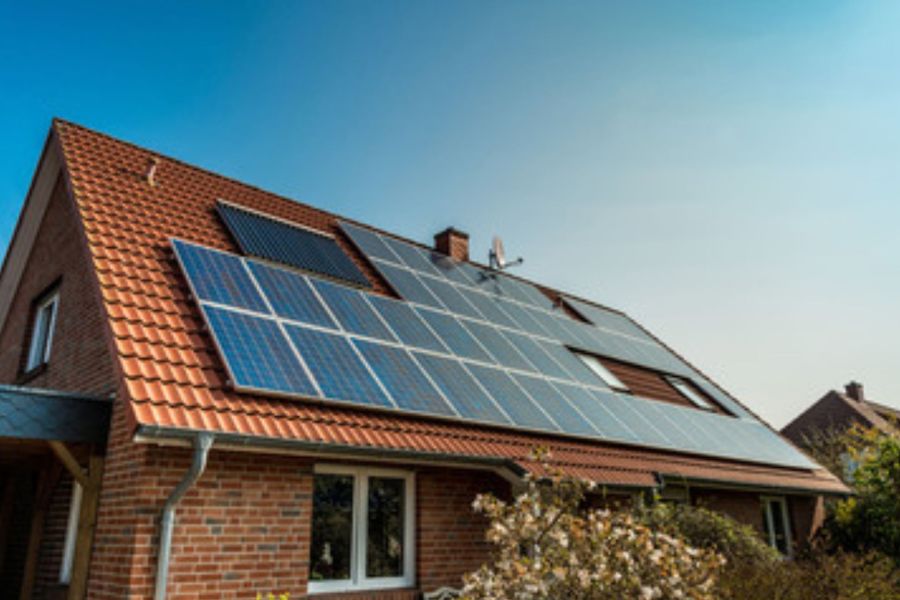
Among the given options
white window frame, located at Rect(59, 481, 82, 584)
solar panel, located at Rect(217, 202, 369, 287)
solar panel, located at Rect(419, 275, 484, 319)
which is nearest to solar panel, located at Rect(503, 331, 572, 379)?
solar panel, located at Rect(419, 275, 484, 319)

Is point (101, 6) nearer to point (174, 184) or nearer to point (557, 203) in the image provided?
point (174, 184)

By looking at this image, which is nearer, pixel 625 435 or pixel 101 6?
pixel 101 6

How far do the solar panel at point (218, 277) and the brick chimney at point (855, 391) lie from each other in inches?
1759

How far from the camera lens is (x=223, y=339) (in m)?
7.33

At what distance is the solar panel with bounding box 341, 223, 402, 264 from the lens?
1239 centimetres

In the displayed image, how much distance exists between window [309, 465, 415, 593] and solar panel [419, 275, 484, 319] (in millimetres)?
4128

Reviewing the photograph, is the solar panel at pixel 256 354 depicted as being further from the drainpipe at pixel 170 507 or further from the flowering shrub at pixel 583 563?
the flowering shrub at pixel 583 563

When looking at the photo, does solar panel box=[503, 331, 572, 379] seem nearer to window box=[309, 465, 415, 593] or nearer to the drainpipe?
window box=[309, 465, 415, 593]

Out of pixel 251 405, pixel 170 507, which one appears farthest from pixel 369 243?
pixel 170 507

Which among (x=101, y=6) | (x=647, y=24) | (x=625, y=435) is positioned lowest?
(x=625, y=435)

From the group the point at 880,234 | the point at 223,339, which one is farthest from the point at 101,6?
the point at 880,234

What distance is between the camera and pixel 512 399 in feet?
32.7

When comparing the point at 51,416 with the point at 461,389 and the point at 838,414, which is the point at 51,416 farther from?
the point at 838,414

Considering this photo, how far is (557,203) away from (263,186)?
543 centimetres
